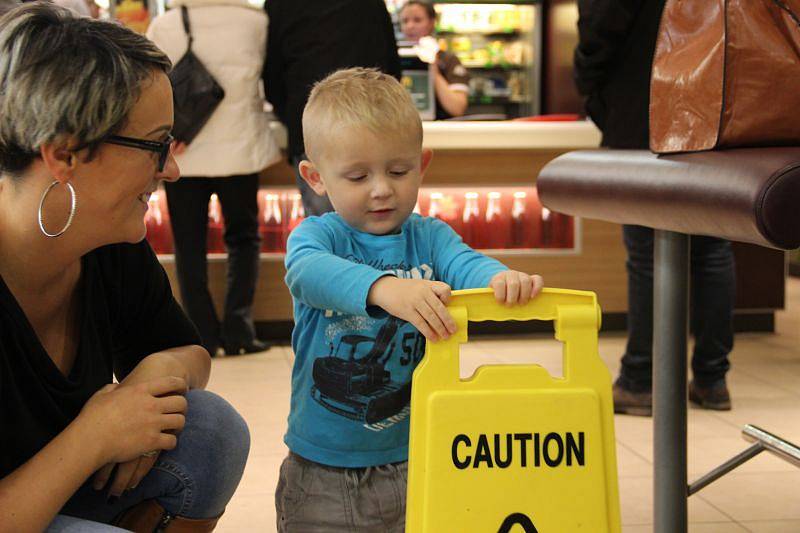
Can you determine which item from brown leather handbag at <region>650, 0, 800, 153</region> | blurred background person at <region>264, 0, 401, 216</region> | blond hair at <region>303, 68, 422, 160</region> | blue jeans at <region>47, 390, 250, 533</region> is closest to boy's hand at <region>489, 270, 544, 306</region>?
blond hair at <region>303, 68, 422, 160</region>

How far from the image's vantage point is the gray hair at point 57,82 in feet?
4.00

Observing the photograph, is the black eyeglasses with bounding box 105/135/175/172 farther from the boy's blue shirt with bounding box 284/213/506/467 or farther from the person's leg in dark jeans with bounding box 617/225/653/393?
the person's leg in dark jeans with bounding box 617/225/653/393

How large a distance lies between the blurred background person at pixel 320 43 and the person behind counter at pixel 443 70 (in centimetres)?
161

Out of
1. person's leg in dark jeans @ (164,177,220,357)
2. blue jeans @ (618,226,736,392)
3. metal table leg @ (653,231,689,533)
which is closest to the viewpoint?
metal table leg @ (653,231,689,533)

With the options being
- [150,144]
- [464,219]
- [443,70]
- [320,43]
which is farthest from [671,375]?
[443,70]

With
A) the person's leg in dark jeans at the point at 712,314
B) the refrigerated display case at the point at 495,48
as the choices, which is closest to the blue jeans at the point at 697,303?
the person's leg in dark jeans at the point at 712,314

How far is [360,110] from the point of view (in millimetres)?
1417

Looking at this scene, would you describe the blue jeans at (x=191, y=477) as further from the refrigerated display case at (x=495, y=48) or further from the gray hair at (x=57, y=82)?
the refrigerated display case at (x=495, y=48)

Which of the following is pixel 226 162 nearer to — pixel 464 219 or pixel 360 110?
pixel 464 219

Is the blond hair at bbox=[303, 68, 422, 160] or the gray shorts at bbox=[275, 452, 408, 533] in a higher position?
the blond hair at bbox=[303, 68, 422, 160]

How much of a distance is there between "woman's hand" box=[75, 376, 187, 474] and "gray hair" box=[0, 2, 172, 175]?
0.33 meters

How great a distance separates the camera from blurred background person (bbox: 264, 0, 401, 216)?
11.5 feet

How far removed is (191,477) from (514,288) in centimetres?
61

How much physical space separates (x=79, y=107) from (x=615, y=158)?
0.96 meters
